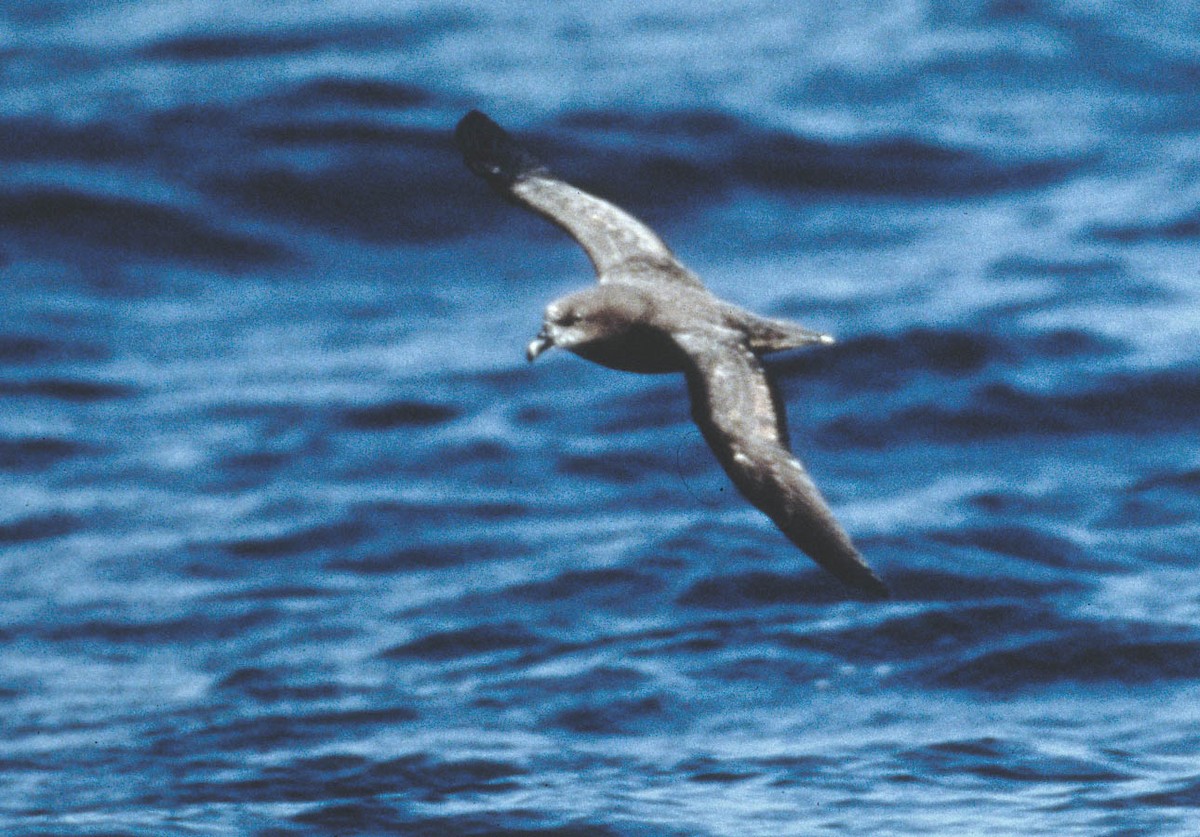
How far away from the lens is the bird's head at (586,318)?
24.3 feet

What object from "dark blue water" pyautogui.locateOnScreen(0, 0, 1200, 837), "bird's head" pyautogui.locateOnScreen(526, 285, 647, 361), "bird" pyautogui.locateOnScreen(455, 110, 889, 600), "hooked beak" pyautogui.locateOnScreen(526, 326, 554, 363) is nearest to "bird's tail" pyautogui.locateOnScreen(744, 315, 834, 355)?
"bird" pyautogui.locateOnScreen(455, 110, 889, 600)

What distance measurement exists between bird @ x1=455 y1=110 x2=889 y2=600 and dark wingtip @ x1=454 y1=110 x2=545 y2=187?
0.11 meters

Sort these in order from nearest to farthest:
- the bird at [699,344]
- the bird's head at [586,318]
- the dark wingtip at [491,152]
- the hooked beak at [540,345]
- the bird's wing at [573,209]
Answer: the bird at [699,344], the hooked beak at [540,345], the bird's head at [586,318], the bird's wing at [573,209], the dark wingtip at [491,152]

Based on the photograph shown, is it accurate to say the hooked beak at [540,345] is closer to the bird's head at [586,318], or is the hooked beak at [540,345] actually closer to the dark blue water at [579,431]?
the bird's head at [586,318]

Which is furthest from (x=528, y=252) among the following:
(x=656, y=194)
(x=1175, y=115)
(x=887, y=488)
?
(x=1175, y=115)

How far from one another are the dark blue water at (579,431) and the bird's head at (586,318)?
333 cm

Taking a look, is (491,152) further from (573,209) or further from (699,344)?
(699,344)

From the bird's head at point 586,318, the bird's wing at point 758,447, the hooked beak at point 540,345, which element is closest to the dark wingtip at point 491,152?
the bird's head at point 586,318

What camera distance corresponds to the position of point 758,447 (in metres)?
6.82

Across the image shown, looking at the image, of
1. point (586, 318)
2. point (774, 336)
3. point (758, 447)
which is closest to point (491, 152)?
point (586, 318)

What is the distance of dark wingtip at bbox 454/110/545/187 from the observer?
9.17m

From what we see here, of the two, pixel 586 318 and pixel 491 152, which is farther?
pixel 491 152

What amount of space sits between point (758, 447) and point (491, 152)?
2.82m

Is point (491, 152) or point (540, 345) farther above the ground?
point (491, 152)
